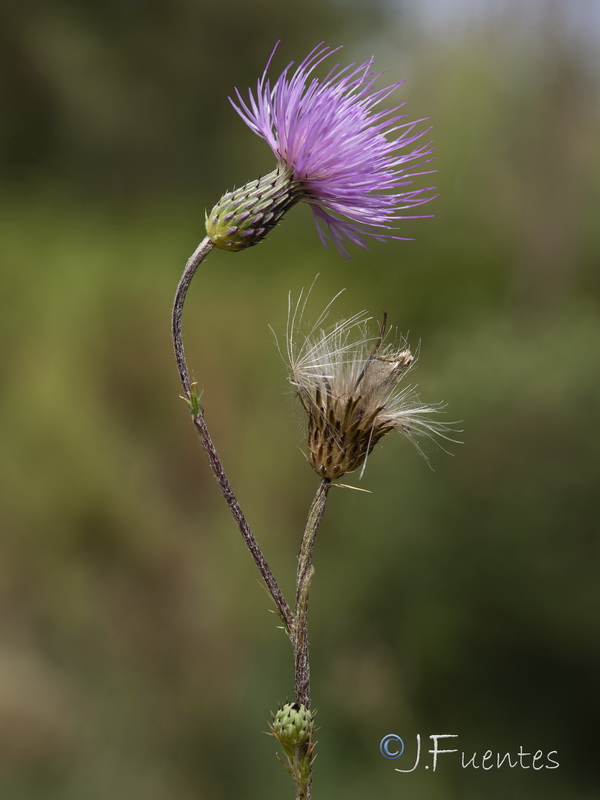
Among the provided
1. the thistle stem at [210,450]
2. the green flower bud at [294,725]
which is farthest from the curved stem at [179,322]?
the green flower bud at [294,725]

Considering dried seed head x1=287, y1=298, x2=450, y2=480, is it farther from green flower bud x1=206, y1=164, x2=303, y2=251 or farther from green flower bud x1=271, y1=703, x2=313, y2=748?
green flower bud x1=271, y1=703, x2=313, y2=748

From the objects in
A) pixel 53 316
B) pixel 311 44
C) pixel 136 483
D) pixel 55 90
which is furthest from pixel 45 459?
pixel 311 44

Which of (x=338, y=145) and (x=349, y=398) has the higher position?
(x=338, y=145)

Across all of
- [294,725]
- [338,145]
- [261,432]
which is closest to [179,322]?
[338,145]

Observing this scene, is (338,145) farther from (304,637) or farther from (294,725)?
(294,725)

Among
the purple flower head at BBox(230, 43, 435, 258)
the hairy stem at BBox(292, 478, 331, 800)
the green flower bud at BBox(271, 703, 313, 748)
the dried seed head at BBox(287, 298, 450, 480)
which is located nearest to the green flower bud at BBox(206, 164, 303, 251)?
the purple flower head at BBox(230, 43, 435, 258)

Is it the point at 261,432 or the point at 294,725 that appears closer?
the point at 294,725
